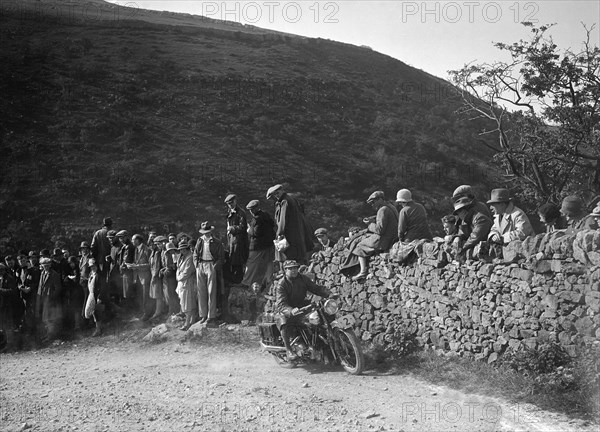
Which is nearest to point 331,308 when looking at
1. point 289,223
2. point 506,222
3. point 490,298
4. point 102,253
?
point 490,298

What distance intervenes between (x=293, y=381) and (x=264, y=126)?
3319 cm

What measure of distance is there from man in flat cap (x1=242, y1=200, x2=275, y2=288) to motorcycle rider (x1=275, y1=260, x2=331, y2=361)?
8.32 ft

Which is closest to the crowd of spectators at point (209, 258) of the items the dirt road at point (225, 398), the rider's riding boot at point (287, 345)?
the dirt road at point (225, 398)

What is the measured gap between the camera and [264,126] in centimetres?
4119

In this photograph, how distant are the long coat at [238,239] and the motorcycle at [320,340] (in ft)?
9.67

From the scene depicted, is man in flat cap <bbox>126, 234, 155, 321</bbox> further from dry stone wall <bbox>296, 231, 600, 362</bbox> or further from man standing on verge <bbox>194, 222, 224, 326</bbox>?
dry stone wall <bbox>296, 231, 600, 362</bbox>

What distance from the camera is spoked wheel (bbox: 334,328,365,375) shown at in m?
8.98

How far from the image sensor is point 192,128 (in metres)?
39.4

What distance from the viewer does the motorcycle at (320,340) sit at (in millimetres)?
9138

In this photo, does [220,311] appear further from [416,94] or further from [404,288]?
[416,94]

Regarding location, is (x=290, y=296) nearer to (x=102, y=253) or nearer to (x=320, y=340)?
(x=320, y=340)

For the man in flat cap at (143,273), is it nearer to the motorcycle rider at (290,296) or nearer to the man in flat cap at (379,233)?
the motorcycle rider at (290,296)

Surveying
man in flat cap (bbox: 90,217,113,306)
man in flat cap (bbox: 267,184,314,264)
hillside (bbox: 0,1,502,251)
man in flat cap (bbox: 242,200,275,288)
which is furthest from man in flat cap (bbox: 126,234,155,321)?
hillside (bbox: 0,1,502,251)

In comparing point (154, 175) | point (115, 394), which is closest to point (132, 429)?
point (115, 394)
